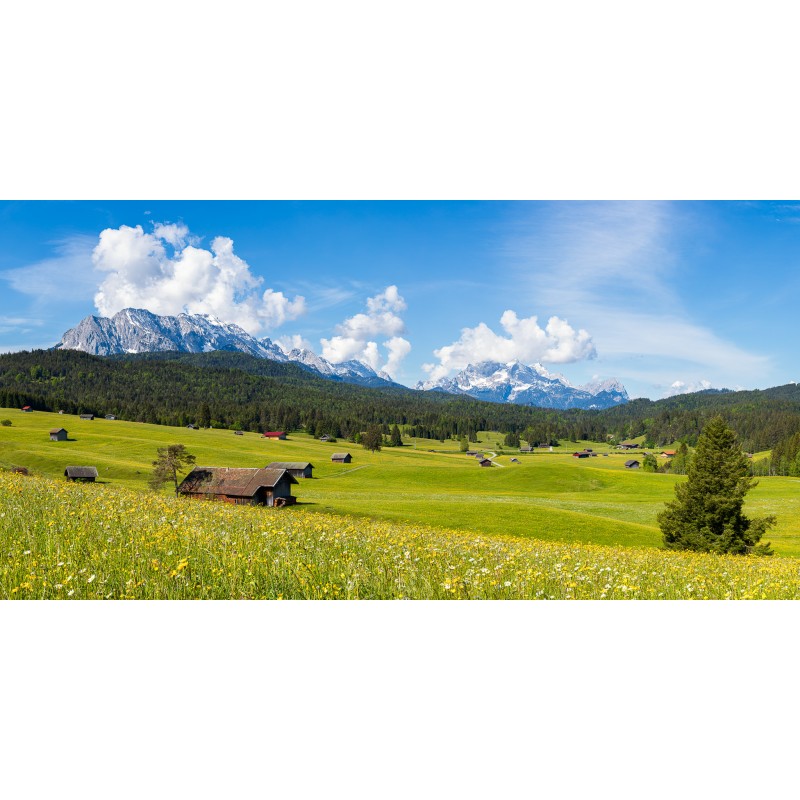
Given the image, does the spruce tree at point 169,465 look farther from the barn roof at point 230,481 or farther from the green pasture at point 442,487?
the green pasture at point 442,487

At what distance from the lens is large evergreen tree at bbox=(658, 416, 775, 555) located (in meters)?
28.6

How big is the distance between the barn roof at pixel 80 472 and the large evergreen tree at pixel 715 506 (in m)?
56.5

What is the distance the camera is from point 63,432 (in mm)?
102875

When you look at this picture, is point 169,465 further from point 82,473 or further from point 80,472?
point 80,472

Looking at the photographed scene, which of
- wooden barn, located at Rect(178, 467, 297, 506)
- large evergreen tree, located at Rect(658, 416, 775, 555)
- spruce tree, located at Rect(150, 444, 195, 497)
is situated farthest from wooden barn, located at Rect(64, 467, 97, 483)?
large evergreen tree, located at Rect(658, 416, 775, 555)

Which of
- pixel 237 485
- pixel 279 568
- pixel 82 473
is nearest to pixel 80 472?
pixel 82 473

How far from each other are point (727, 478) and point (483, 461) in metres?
117

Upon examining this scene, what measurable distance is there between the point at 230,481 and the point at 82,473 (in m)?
19.3

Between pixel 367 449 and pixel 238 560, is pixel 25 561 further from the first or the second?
pixel 367 449

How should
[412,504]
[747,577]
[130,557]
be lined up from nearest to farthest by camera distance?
[130,557], [747,577], [412,504]

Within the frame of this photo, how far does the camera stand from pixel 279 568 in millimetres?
6164

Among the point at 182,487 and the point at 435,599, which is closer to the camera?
the point at 435,599

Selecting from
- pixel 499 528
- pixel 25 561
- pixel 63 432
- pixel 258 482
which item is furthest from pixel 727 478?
pixel 63 432

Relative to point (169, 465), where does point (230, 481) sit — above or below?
below
